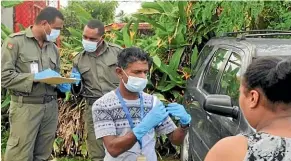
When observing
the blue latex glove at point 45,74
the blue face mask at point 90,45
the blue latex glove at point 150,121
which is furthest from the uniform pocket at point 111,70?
the blue latex glove at point 150,121

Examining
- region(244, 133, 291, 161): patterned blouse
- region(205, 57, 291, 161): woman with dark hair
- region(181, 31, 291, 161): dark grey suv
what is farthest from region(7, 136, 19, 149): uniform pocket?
region(244, 133, 291, 161): patterned blouse

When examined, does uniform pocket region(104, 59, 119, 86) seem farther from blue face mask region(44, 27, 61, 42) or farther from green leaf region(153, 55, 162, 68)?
green leaf region(153, 55, 162, 68)

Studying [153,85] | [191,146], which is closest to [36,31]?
[191,146]

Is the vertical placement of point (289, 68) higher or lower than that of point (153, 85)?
higher

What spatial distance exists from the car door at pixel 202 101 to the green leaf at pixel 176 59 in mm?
1373

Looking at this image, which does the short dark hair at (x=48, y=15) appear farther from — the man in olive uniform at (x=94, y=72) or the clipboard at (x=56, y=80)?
the clipboard at (x=56, y=80)

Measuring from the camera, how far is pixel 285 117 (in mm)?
1542

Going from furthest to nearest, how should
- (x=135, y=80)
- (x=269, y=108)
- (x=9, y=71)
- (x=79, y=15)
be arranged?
(x=79, y=15)
(x=9, y=71)
(x=135, y=80)
(x=269, y=108)

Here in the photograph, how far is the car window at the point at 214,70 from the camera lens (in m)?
4.07

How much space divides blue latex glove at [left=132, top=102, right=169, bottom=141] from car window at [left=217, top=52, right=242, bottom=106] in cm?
69

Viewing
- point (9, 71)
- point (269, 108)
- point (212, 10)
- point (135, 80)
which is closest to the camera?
point (269, 108)

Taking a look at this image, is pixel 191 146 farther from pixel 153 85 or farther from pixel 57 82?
pixel 153 85

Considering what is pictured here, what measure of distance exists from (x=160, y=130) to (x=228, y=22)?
11.3ft

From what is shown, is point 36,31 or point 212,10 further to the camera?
point 212,10
